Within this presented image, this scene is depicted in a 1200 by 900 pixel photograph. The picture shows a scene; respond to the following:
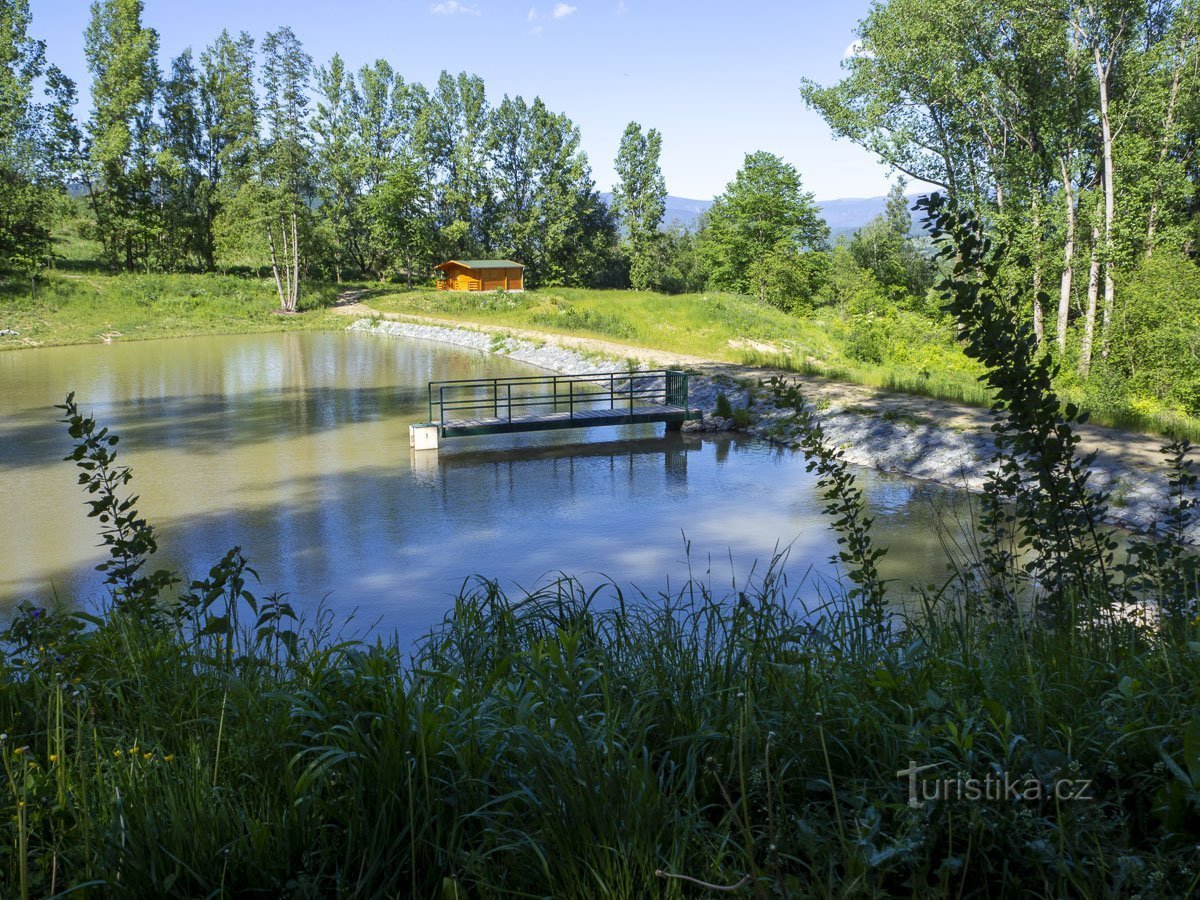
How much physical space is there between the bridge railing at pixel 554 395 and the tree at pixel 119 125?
3864 cm

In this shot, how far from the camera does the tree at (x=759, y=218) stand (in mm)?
58219

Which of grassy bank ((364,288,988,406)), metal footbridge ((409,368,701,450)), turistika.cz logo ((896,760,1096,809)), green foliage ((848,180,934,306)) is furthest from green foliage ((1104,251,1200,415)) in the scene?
green foliage ((848,180,934,306))

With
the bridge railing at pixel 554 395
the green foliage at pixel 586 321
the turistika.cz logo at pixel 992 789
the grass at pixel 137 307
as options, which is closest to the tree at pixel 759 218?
the green foliage at pixel 586 321

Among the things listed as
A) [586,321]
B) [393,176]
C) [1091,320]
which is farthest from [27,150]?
[1091,320]

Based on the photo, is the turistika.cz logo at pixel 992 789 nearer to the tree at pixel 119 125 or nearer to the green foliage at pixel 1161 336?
the green foliage at pixel 1161 336

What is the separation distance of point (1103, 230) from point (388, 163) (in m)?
52.9

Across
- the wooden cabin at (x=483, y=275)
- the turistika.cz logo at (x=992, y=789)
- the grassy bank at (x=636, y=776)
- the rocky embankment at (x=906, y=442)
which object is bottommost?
the rocky embankment at (x=906, y=442)

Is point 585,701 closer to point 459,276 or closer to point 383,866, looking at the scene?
point 383,866

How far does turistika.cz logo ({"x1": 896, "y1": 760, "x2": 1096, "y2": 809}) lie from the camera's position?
2311mm

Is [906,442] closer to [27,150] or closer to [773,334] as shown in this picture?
[773,334]

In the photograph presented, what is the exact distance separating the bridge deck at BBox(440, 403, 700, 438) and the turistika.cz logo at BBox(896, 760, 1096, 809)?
14.7 metres

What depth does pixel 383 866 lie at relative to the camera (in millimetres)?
2535

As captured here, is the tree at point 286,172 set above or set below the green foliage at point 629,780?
above

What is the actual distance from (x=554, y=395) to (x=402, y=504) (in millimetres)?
6474
